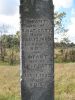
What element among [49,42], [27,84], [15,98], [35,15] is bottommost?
[15,98]

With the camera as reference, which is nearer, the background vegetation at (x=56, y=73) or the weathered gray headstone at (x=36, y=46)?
the weathered gray headstone at (x=36, y=46)

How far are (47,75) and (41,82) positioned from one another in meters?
0.18

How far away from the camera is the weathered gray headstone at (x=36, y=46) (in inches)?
295

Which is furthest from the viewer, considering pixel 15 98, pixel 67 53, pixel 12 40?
pixel 12 40

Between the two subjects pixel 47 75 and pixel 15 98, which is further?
pixel 15 98

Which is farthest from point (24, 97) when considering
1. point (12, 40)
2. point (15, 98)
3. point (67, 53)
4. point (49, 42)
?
point (12, 40)

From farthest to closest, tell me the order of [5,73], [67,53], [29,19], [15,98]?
[67,53] < [5,73] < [15,98] < [29,19]

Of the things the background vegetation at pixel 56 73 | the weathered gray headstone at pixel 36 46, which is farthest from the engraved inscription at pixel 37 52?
the background vegetation at pixel 56 73

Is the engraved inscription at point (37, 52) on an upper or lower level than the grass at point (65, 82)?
upper

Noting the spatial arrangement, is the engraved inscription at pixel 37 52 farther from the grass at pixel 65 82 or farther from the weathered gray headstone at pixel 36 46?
the grass at pixel 65 82

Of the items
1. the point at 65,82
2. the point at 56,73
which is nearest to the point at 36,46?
the point at 65,82

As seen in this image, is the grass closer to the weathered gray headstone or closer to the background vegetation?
the background vegetation

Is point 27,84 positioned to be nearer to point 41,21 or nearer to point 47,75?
point 47,75

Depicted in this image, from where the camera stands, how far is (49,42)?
755 cm
